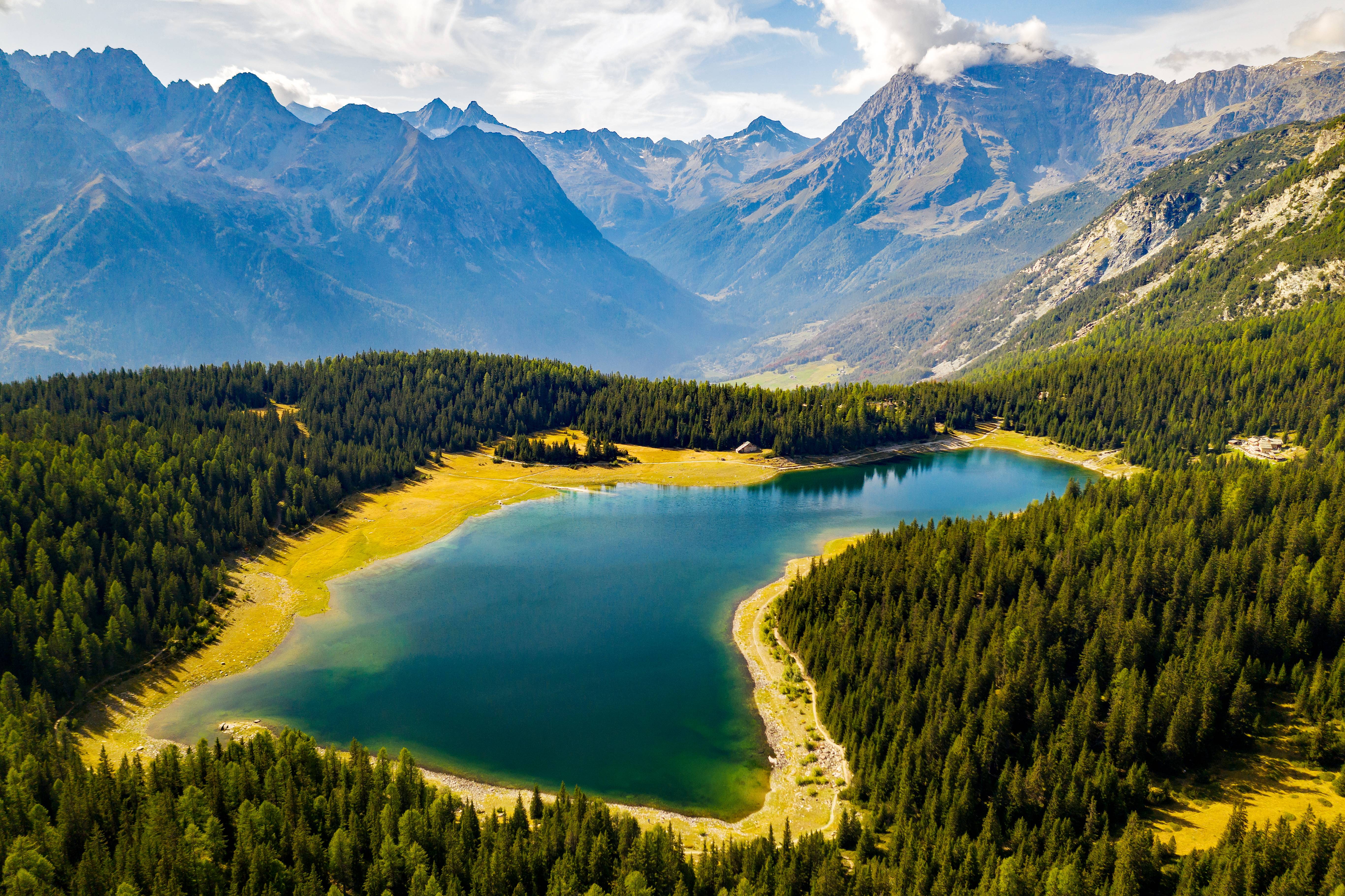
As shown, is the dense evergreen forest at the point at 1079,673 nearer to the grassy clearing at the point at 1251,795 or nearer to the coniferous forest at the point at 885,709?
the coniferous forest at the point at 885,709

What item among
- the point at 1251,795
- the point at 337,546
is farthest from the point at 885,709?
the point at 337,546

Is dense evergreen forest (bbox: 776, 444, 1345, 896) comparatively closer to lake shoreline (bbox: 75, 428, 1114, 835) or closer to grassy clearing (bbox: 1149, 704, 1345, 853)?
grassy clearing (bbox: 1149, 704, 1345, 853)

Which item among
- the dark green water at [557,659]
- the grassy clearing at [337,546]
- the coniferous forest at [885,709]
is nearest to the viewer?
the coniferous forest at [885,709]

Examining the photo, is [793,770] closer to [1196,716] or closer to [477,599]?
[1196,716]

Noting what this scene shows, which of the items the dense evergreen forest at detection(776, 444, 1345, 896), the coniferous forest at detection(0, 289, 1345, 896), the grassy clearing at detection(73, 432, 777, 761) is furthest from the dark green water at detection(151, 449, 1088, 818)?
the dense evergreen forest at detection(776, 444, 1345, 896)

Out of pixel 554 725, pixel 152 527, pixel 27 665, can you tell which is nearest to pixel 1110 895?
pixel 554 725

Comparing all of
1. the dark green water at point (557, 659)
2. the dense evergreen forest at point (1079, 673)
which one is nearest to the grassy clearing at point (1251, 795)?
the dense evergreen forest at point (1079, 673)
